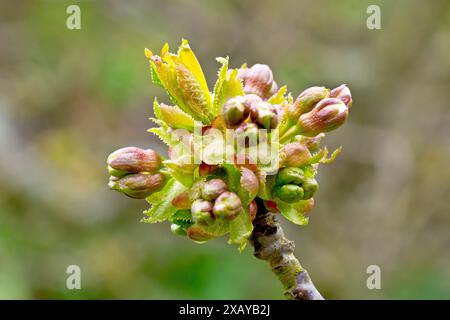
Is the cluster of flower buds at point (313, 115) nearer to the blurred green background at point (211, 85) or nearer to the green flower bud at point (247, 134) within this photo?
the green flower bud at point (247, 134)

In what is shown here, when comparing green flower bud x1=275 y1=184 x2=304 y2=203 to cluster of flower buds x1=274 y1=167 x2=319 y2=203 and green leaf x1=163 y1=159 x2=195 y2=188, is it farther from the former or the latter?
green leaf x1=163 y1=159 x2=195 y2=188

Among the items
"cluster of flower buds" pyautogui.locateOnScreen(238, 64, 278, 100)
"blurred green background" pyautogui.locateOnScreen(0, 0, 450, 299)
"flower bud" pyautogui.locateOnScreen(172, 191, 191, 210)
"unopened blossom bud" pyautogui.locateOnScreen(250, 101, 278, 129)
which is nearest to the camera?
"unopened blossom bud" pyautogui.locateOnScreen(250, 101, 278, 129)

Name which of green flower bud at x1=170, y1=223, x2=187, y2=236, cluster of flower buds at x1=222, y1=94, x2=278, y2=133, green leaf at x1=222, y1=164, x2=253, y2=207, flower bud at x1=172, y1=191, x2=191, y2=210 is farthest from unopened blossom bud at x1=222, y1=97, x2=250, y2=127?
green flower bud at x1=170, y1=223, x2=187, y2=236

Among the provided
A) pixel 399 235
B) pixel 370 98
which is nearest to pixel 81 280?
pixel 399 235

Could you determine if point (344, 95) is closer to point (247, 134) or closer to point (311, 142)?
point (311, 142)

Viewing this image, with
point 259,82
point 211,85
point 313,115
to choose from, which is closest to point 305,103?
point 313,115
